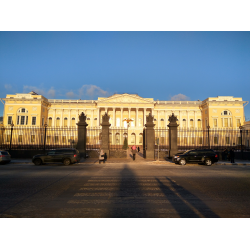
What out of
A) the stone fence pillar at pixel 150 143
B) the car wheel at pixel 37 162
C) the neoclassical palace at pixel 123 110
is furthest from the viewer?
the neoclassical palace at pixel 123 110

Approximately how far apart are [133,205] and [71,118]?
6933 centimetres

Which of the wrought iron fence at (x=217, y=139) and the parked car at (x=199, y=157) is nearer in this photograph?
the parked car at (x=199, y=157)

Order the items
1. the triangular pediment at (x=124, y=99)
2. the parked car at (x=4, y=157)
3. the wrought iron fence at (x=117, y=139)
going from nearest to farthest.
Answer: the parked car at (x=4, y=157), the wrought iron fence at (x=117, y=139), the triangular pediment at (x=124, y=99)

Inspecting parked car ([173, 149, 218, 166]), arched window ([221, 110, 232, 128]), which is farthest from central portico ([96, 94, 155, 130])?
parked car ([173, 149, 218, 166])

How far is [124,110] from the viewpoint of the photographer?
230 feet

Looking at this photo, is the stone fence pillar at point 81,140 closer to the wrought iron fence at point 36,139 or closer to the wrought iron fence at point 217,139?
the wrought iron fence at point 36,139

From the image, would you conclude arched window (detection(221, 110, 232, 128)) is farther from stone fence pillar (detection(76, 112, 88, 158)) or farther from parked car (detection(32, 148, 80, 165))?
parked car (detection(32, 148, 80, 165))

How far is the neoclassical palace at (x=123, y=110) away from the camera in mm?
64562

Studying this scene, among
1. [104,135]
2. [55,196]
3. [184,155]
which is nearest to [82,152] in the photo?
[104,135]

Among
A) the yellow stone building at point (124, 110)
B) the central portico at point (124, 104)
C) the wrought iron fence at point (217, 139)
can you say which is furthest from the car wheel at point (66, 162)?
the central portico at point (124, 104)

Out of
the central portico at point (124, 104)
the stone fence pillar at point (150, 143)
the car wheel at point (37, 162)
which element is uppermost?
the central portico at point (124, 104)
